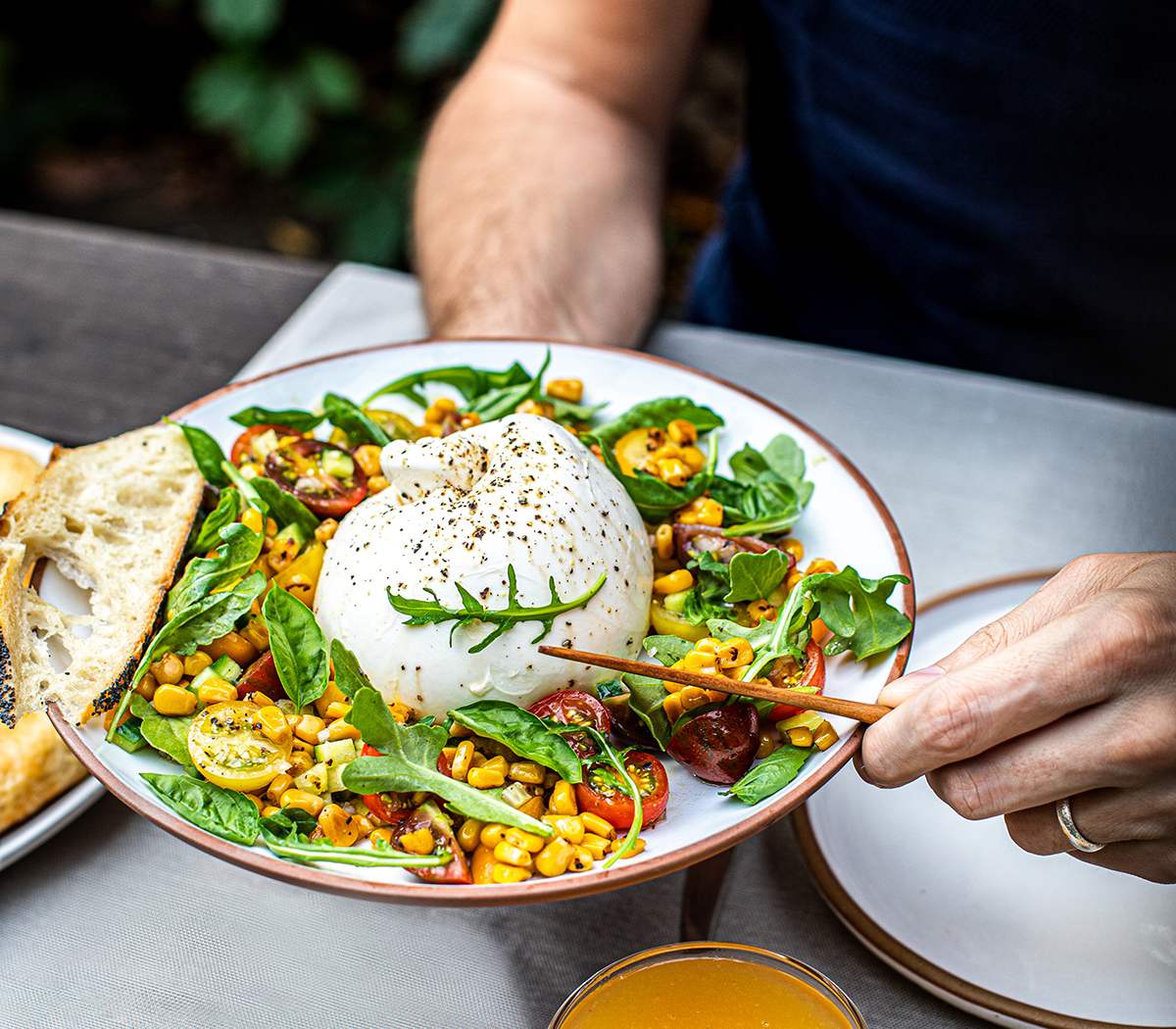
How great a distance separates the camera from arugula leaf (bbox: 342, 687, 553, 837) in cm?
150

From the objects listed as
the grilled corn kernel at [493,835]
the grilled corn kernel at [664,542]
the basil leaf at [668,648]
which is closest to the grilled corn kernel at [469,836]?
the grilled corn kernel at [493,835]

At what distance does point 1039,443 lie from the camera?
2830 mm

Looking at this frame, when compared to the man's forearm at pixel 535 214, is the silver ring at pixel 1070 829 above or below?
above

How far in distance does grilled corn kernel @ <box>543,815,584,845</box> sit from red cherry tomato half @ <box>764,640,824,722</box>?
0.33 m

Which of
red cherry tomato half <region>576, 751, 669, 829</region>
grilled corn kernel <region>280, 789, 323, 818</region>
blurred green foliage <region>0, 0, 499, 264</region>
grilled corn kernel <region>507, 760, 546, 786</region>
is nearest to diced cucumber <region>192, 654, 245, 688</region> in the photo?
grilled corn kernel <region>280, 789, 323, 818</region>

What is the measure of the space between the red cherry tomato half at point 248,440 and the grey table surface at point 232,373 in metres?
0.67

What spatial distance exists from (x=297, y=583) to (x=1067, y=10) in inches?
99.3

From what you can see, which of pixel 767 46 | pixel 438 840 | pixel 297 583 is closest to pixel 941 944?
pixel 438 840

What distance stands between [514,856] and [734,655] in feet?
1.48

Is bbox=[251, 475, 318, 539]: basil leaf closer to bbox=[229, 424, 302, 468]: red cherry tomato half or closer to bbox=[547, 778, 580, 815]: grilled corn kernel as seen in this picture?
bbox=[229, 424, 302, 468]: red cherry tomato half

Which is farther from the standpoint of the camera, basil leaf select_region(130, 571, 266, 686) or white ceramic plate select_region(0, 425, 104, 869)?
white ceramic plate select_region(0, 425, 104, 869)

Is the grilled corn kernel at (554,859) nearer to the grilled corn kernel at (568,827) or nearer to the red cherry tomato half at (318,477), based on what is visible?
the grilled corn kernel at (568,827)

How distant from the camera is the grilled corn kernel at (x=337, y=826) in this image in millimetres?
1521

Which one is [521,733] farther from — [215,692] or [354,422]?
[354,422]
